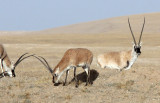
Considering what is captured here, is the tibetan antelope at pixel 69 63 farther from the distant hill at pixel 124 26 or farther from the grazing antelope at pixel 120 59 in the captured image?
the distant hill at pixel 124 26

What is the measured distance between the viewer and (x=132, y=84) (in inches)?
492

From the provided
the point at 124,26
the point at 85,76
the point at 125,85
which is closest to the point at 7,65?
the point at 85,76

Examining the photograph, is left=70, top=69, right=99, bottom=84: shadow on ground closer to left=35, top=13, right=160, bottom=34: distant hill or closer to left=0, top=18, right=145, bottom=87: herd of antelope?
left=0, top=18, right=145, bottom=87: herd of antelope

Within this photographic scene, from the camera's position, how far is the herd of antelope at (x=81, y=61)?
1179cm

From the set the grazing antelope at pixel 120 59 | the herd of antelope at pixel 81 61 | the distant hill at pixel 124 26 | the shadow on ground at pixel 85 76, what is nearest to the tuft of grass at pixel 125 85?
the herd of antelope at pixel 81 61

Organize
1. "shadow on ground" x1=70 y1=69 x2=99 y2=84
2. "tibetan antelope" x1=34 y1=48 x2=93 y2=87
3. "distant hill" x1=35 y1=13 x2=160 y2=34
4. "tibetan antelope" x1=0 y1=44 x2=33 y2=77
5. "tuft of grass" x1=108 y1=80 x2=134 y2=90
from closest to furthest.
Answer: "tibetan antelope" x1=34 y1=48 x2=93 y2=87
"tuft of grass" x1=108 y1=80 x2=134 y2=90
"shadow on ground" x1=70 y1=69 x2=99 y2=84
"tibetan antelope" x1=0 y1=44 x2=33 y2=77
"distant hill" x1=35 y1=13 x2=160 y2=34

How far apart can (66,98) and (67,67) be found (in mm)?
1960

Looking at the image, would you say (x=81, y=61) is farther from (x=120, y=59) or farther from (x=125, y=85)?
(x=120, y=59)

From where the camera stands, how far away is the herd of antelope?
11789mm

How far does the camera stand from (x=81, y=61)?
12.1 meters

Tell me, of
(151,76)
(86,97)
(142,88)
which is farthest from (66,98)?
(151,76)

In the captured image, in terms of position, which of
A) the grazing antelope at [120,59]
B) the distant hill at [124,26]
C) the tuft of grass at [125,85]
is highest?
the grazing antelope at [120,59]

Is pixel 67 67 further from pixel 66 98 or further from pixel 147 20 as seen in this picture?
→ pixel 147 20

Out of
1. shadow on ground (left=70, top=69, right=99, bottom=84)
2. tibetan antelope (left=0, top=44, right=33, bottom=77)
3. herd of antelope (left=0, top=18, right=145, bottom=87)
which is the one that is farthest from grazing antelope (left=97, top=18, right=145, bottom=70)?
tibetan antelope (left=0, top=44, right=33, bottom=77)
